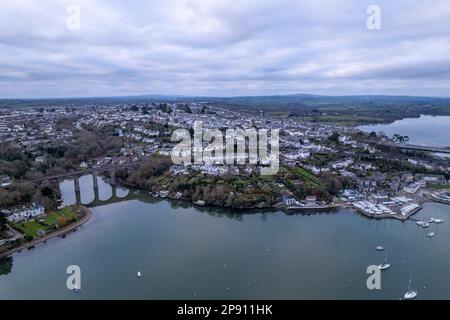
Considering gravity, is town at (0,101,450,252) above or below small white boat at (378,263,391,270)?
above

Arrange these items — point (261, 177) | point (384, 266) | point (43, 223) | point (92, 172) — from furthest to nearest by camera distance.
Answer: point (92, 172), point (261, 177), point (43, 223), point (384, 266)

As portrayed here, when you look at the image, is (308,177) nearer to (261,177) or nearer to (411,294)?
(261,177)

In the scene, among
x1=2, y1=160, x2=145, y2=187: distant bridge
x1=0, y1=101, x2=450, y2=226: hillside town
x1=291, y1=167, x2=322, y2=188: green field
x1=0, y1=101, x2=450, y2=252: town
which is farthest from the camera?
x1=2, y1=160, x2=145, y2=187: distant bridge

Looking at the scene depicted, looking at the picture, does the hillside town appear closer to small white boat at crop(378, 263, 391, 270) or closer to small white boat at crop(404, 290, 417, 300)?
small white boat at crop(378, 263, 391, 270)

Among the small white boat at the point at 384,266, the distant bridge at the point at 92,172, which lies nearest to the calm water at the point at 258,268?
the small white boat at the point at 384,266

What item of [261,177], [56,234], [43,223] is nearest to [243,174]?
[261,177]

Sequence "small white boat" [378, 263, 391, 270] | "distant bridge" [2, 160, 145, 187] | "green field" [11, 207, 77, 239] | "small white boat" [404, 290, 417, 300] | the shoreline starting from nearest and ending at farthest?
"small white boat" [404, 290, 417, 300]
"small white boat" [378, 263, 391, 270]
the shoreline
"green field" [11, 207, 77, 239]
"distant bridge" [2, 160, 145, 187]

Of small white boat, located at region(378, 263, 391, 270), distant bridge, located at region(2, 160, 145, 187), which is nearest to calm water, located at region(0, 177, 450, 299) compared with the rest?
small white boat, located at region(378, 263, 391, 270)

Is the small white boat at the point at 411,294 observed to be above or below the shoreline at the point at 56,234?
below

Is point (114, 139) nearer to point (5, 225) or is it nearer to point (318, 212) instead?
point (5, 225)

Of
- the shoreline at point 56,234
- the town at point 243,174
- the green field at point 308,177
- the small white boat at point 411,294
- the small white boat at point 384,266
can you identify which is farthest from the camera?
the green field at point 308,177

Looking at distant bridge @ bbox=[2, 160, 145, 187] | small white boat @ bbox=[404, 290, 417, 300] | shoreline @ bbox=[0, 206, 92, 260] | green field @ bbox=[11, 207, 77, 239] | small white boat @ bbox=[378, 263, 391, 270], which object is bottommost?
→ small white boat @ bbox=[404, 290, 417, 300]

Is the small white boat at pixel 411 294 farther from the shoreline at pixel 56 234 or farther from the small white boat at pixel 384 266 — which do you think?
the shoreline at pixel 56 234
